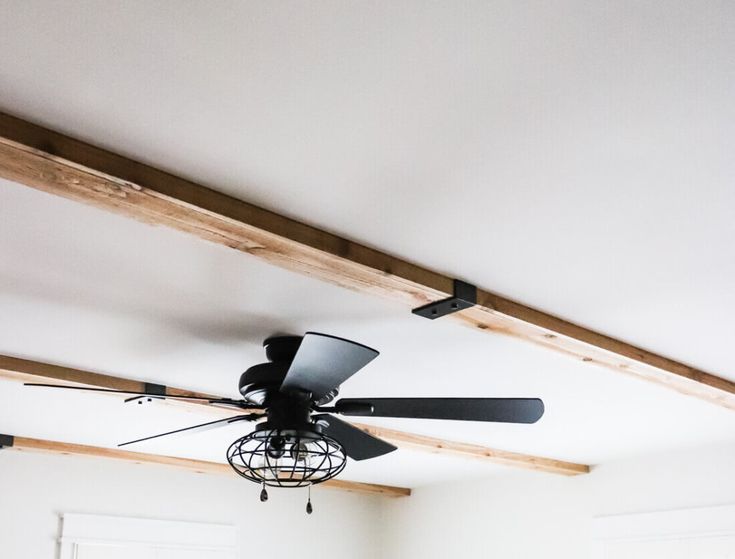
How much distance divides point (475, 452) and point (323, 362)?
237 cm

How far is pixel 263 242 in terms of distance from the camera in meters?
1.92

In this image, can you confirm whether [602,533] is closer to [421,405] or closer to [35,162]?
[421,405]

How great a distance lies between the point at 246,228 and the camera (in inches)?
73.3

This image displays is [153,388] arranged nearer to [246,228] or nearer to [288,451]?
[288,451]

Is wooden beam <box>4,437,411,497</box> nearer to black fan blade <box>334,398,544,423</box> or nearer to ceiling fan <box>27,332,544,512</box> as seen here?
ceiling fan <box>27,332,544,512</box>

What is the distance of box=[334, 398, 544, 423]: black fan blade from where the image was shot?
237 cm

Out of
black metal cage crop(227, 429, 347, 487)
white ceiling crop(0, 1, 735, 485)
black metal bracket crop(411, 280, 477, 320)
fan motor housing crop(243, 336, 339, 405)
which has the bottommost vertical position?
black metal cage crop(227, 429, 347, 487)

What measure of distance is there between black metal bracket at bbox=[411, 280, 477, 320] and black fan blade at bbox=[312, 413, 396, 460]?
0.49 m

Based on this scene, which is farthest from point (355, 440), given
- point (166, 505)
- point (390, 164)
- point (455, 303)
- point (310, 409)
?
point (166, 505)

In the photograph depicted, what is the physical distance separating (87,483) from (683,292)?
345cm

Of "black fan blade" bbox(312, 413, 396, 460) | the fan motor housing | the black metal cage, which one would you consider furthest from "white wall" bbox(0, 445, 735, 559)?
the black metal cage

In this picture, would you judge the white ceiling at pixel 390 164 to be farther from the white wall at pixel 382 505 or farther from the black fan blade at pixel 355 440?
the white wall at pixel 382 505

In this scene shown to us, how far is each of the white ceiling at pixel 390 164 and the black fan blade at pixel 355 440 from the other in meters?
0.29

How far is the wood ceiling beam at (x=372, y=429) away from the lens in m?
2.92
